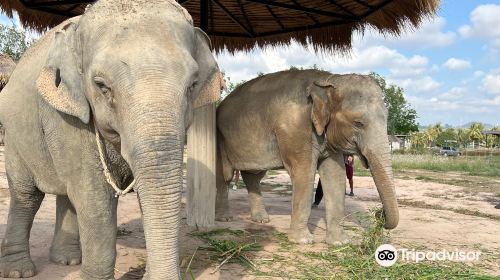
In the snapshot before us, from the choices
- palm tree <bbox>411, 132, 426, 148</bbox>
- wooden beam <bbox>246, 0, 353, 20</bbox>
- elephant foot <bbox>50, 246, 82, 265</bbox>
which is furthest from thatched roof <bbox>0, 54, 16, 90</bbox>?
palm tree <bbox>411, 132, 426, 148</bbox>

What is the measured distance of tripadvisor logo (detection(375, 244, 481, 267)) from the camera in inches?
167

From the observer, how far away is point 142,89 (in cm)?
222

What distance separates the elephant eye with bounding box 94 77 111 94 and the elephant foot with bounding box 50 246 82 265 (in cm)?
216

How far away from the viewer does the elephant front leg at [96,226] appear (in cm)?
292

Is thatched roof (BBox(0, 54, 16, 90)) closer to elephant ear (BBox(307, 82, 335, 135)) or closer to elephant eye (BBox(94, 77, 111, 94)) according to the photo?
elephant ear (BBox(307, 82, 335, 135))

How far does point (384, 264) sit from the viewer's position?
13.6 feet

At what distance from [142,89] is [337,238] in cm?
359

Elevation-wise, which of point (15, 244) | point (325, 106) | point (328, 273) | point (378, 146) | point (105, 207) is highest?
point (325, 106)

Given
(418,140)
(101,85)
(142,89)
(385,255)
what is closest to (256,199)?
(385,255)

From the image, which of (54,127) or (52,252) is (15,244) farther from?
(54,127)

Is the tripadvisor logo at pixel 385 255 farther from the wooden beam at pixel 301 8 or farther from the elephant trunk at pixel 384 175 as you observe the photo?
the wooden beam at pixel 301 8

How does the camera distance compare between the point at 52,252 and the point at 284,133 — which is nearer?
the point at 52,252

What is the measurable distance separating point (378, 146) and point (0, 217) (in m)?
4.55

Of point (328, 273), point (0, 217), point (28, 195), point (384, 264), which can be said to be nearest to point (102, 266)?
point (28, 195)
